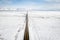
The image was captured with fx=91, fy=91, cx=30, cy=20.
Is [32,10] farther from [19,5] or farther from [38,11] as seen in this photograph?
[19,5]

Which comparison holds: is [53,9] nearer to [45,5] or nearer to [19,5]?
[45,5]

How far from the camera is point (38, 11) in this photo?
6.22 ft

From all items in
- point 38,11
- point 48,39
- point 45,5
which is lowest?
point 48,39

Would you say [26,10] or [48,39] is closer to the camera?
[48,39]

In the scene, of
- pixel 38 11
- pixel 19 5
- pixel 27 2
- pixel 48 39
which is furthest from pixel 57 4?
pixel 48 39

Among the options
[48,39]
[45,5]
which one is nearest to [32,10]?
[45,5]

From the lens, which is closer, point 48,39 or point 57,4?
point 48,39

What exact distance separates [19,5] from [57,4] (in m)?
0.80

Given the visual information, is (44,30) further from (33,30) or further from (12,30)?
(12,30)

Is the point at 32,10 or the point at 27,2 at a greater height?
the point at 27,2

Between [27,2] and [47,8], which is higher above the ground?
[27,2]

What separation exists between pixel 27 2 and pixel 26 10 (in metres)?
0.17

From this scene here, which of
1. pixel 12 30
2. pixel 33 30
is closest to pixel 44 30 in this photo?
pixel 33 30

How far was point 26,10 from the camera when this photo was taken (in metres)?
1.91
